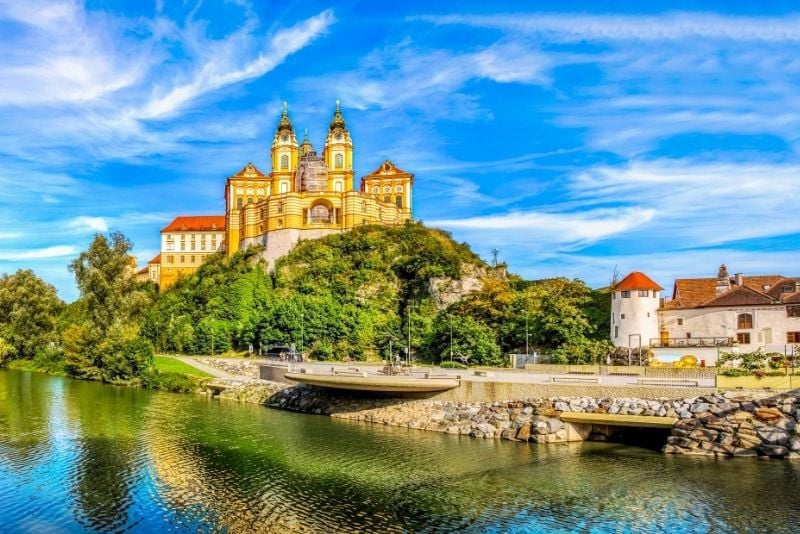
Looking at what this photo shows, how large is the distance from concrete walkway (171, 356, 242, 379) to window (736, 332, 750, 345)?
119 ft

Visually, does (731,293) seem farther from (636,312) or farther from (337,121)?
(337,121)

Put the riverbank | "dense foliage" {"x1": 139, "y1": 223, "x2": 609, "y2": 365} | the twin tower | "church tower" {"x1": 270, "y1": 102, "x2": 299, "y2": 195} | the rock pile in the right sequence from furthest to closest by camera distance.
A: "church tower" {"x1": 270, "y1": 102, "x2": 299, "y2": 195}, the twin tower, "dense foliage" {"x1": 139, "y1": 223, "x2": 609, "y2": 365}, the riverbank, the rock pile

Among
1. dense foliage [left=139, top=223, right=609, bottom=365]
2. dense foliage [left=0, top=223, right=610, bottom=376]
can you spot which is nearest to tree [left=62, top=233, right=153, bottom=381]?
dense foliage [left=0, top=223, right=610, bottom=376]

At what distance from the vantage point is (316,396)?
41062 mm

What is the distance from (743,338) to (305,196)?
177 feet

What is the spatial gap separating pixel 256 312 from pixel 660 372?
145ft

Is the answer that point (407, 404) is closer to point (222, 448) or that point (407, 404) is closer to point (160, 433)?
point (222, 448)

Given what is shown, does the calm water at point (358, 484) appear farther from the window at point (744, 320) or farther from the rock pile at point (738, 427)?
the window at point (744, 320)

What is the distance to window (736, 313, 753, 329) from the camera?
4503 cm

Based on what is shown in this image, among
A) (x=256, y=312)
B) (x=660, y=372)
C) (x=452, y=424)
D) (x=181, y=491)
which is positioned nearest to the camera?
(x=181, y=491)

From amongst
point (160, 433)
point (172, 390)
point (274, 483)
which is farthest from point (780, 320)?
point (172, 390)

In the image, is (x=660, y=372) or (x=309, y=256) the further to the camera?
(x=309, y=256)

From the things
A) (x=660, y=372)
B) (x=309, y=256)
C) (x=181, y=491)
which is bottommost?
(x=181, y=491)

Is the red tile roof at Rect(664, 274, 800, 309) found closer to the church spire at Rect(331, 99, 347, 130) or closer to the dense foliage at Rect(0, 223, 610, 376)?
the dense foliage at Rect(0, 223, 610, 376)
